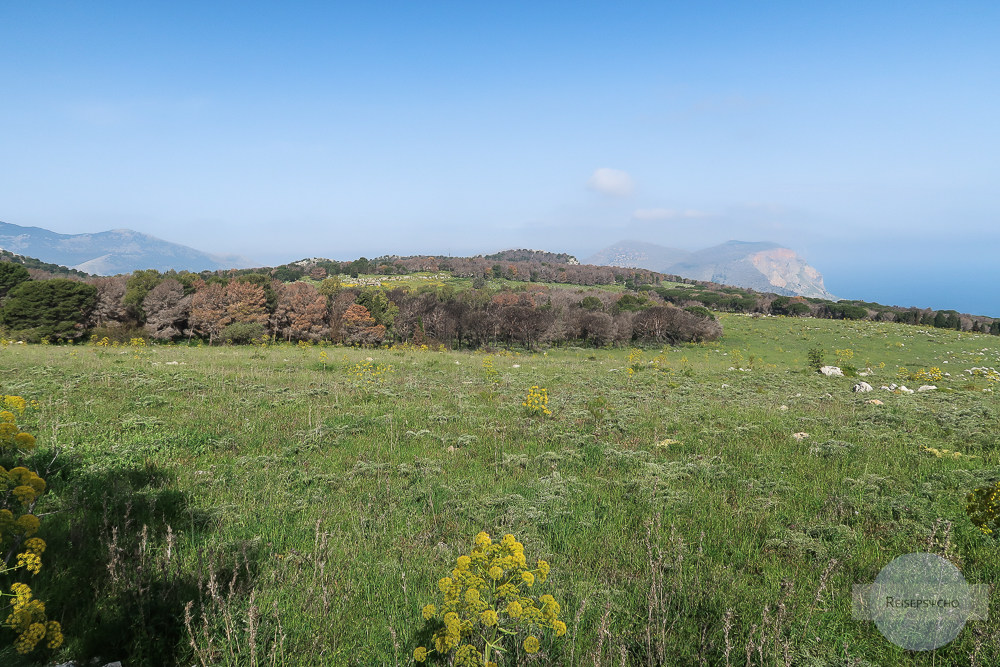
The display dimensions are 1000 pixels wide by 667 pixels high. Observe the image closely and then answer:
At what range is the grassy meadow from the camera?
136 inches

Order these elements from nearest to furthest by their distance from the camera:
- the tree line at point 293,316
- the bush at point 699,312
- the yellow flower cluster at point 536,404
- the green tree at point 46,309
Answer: the yellow flower cluster at point 536,404 < the green tree at point 46,309 < the tree line at point 293,316 < the bush at point 699,312

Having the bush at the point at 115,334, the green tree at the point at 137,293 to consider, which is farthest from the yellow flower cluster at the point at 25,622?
the green tree at the point at 137,293

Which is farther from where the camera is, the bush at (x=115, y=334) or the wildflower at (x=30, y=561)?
the bush at (x=115, y=334)

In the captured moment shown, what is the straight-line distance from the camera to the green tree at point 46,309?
46.0 m

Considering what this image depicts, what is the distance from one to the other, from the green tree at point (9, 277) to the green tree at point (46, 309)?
11.9 m

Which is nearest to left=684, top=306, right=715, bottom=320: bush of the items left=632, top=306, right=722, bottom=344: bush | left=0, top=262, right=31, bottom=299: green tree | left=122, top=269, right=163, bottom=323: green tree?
left=632, top=306, right=722, bottom=344: bush

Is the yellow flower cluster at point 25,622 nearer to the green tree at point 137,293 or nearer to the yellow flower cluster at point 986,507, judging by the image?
the yellow flower cluster at point 986,507

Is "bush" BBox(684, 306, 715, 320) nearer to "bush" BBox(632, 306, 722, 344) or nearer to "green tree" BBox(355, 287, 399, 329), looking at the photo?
"bush" BBox(632, 306, 722, 344)

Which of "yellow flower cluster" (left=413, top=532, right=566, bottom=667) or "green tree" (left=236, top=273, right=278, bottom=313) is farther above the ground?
"green tree" (left=236, top=273, right=278, bottom=313)

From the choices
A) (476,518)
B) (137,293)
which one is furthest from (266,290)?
(476,518)

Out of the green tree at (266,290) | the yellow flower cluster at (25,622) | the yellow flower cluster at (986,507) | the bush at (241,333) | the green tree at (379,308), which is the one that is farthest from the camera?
the green tree at (379,308)

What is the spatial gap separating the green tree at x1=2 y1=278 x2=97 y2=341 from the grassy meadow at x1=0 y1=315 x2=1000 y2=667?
1953 inches

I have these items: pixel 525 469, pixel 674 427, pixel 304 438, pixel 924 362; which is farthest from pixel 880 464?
pixel 924 362

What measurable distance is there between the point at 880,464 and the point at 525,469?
6217 millimetres
